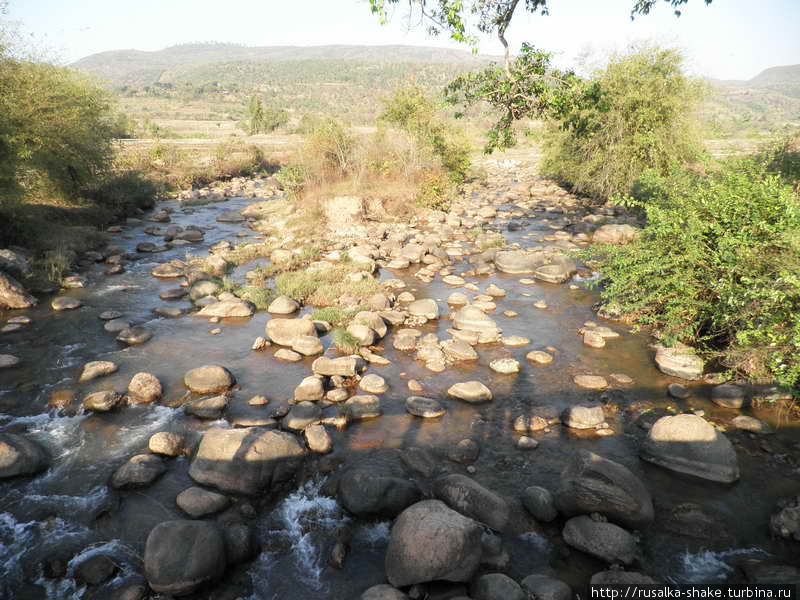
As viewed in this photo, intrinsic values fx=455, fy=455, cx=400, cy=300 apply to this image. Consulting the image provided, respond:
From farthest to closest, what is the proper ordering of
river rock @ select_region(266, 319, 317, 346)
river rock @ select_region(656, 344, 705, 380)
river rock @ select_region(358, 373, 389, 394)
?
river rock @ select_region(266, 319, 317, 346) → river rock @ select_region(656, 344, 705, 380) → river rock @ select_region(358, 373, 389, 394)

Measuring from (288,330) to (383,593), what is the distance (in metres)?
6.80

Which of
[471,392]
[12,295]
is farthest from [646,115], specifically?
[12,295]

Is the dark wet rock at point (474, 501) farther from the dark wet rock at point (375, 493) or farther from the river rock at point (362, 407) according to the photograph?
the river rock at point (362, 407)

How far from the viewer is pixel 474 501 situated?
576cm

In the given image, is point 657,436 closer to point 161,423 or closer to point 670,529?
point 670,529

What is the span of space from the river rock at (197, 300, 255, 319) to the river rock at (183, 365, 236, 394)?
10.5ft

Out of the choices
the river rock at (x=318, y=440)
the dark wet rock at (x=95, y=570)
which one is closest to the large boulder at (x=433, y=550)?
the river rock at (x=318, y=440)

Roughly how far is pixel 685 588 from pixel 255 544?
478cm

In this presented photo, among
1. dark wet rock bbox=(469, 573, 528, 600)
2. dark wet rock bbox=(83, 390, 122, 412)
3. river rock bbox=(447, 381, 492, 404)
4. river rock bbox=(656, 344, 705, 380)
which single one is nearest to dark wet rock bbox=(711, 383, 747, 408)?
river rock bbox=(656, 344, 705, 380)

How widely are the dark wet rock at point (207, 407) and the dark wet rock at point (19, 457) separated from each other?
6.66ft

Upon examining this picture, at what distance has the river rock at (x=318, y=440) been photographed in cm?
701

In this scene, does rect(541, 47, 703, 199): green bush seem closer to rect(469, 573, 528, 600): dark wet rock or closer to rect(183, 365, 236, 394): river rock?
rect(183, 365, 236, 394): river rock

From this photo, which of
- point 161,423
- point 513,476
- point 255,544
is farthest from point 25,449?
point 513,476

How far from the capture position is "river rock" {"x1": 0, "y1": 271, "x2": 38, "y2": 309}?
38.8ft
